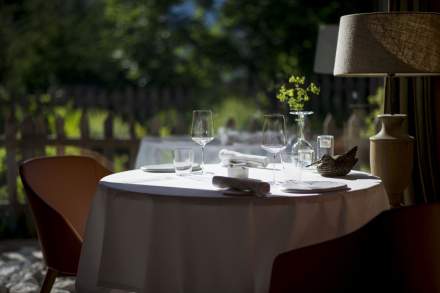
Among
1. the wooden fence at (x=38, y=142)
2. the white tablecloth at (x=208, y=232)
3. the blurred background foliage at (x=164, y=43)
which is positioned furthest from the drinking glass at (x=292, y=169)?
the blurred background foliage at (x=164, y=43)

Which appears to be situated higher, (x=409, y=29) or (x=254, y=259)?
(x=409, y=29)

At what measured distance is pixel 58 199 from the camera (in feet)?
11.1

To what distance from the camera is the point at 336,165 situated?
2936 millimetres

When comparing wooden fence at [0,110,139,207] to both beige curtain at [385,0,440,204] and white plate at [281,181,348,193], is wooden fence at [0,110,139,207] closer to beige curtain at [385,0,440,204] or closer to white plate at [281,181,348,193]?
beige curtain at [385,0,440,204]

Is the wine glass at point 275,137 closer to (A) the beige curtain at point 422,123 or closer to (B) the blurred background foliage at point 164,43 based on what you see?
(A) the beige curtain at point 422,123

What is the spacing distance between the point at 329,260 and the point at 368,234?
7.6 inches

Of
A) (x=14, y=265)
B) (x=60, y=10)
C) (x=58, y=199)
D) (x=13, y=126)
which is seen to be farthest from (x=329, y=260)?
(x=60, y=10)

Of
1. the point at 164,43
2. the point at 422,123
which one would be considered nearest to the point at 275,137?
the point at 422,123

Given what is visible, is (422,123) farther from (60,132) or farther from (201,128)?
(60,132)

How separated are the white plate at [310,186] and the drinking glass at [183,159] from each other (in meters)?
0.41

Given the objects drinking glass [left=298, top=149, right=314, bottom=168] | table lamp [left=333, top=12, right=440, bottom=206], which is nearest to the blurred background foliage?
table lamp [left=333, top=12, right=440, bottom=206]

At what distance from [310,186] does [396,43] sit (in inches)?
42.5

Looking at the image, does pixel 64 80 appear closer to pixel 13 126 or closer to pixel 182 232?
pixel 13 126

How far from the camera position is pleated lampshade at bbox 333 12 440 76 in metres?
3.17
